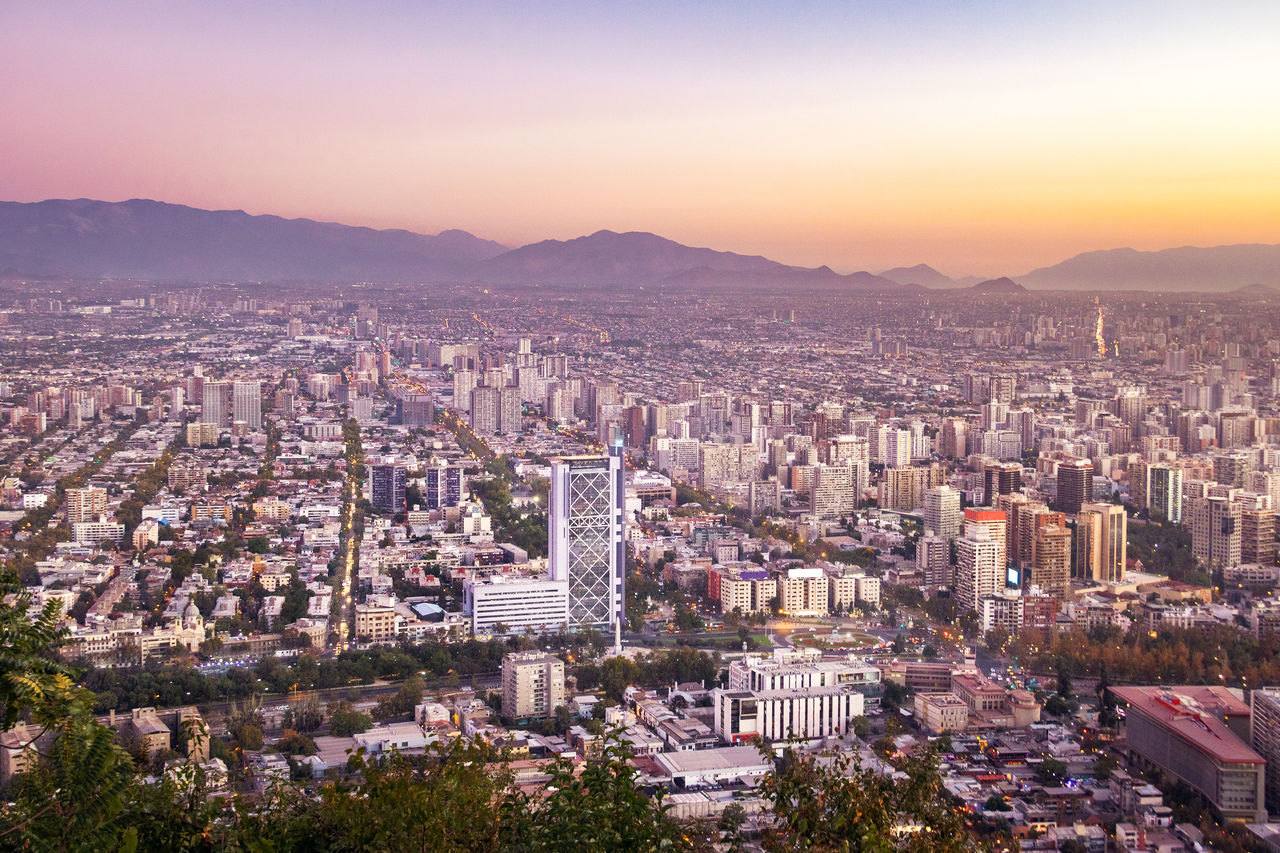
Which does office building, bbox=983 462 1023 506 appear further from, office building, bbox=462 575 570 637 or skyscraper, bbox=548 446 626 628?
office building, bbox=462 575 570 637

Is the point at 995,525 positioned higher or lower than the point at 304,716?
higher

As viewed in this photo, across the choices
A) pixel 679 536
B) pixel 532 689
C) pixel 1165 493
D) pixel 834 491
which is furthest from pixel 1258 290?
pixel 532 689

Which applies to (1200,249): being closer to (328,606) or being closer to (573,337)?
(328,606)

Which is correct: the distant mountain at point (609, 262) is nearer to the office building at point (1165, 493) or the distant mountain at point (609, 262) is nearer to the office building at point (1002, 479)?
the office building at point (1002, 479)

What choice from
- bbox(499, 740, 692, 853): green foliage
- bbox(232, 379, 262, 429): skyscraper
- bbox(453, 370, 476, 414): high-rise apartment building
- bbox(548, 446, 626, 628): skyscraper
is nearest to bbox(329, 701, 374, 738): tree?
bbox(548, 446, 626, 628): skyscraper

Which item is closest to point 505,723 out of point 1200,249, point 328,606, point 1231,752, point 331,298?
point 328,606

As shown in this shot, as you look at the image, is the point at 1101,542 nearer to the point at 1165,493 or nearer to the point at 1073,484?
the point at 1073,484

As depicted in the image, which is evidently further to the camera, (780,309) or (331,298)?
(331,298)
